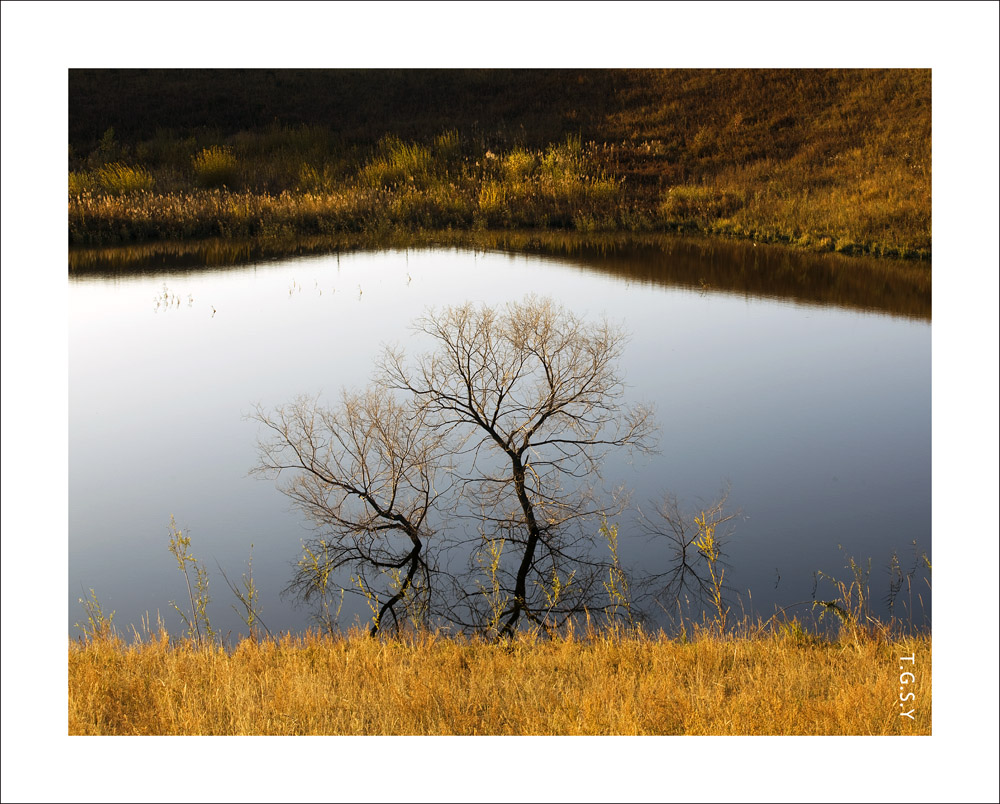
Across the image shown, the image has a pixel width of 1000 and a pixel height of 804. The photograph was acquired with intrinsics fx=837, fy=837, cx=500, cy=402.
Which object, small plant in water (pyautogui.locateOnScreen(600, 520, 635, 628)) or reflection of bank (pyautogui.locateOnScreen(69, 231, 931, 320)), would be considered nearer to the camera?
small plant in water (pyautogui.locateOnScreen(600, 520, 635, 628))

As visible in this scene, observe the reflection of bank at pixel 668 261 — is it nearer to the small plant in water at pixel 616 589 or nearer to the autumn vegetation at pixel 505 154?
the autumn vegetation at pixel 505 154

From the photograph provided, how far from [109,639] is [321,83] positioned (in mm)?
20277

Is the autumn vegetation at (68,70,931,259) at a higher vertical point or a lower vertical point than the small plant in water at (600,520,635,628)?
higher

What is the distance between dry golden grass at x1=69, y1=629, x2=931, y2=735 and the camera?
354 centimetres

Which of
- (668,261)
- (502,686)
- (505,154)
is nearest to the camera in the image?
(502,686)

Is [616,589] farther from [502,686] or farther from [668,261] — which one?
[668,261]

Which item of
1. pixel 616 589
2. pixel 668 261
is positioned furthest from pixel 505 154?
pixel 616 589

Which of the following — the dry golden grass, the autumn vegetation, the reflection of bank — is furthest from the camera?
the autumn vegetation

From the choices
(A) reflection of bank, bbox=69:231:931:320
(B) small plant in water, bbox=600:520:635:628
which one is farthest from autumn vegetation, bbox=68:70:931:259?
(B) small plant in water, bbox=600:520:635:628

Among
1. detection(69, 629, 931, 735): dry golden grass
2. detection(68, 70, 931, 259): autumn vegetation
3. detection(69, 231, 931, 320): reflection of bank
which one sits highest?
detection(68, 70, 931, 259): autumn vegetation

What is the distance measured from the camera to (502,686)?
3.88 m

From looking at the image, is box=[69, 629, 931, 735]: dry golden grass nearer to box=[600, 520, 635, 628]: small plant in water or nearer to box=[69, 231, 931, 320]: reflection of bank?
box=[600, 520, 635, 628]: small plant in water

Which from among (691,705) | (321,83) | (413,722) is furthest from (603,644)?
(321,83)

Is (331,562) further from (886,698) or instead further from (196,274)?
(196,274)
